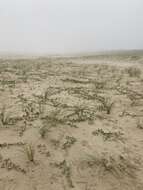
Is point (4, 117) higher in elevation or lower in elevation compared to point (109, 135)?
higher

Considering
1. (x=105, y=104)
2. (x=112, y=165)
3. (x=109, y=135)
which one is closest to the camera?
(x=112, y=165)

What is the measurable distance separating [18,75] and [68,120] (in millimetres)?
5908

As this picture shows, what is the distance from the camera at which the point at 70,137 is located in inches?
232

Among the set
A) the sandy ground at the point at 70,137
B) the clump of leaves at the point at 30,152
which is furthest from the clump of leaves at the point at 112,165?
the clump of leaves at the point at 30,152

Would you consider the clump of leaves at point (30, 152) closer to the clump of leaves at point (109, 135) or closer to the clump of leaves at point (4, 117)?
the clump of leaves at point (4, 117)

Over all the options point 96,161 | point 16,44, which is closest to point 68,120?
Result: point 96,161

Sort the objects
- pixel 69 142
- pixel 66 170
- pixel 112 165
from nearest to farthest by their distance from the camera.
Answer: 1. pixel 66 170
2. pixel 112 165
3. pixel 69 142

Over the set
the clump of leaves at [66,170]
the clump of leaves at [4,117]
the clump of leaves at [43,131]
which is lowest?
the clump of leaves at [66,170]

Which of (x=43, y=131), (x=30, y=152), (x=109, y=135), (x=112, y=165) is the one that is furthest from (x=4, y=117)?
(x=112, y=165)

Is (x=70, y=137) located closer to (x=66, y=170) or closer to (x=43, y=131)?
(x=43, y=131)

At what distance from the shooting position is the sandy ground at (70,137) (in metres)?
4.64

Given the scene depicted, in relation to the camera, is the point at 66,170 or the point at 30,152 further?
the point at 30,152

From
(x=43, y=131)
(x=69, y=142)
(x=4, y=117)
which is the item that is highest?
(x=4, y=117)

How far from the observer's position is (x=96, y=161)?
16.7 ft
